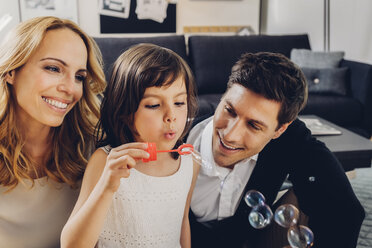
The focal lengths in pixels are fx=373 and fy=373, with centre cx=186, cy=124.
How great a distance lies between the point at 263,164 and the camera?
129cm

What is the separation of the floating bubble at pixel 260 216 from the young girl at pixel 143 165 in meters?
0.21

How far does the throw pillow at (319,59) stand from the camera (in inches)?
136

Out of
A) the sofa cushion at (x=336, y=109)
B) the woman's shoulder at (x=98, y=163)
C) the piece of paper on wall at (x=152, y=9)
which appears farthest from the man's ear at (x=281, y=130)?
the piece of paper on wall at (x=152, y=9)

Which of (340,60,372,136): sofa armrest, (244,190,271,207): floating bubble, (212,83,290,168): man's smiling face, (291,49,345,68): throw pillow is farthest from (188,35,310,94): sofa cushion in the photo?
(244,190,271,207): floating bubble

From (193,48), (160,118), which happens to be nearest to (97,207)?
(160,118)

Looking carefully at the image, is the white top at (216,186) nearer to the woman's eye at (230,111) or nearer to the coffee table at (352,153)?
the woman's eye at (230,111)

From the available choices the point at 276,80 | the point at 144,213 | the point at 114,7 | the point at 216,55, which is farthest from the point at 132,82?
the point at 114,7

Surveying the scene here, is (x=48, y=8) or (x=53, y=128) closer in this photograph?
(x=53, y=128)

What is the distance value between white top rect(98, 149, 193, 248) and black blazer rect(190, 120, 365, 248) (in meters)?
0.26

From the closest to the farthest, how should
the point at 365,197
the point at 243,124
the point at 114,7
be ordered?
the point at 243,124
the point at 365,197
the point at 114,7

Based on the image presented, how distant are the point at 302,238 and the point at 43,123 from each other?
84cm

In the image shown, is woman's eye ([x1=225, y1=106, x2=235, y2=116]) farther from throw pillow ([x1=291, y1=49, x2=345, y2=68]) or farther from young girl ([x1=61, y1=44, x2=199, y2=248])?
throw pillow ([x1=291, y1=49, x2=345, y2=68])

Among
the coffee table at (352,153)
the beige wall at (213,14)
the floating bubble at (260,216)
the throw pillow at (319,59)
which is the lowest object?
the coffee table at (352,153)

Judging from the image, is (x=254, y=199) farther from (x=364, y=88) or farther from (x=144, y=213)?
(x=364, y=88)
